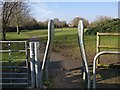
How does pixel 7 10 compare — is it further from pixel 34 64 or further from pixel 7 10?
pixel 34 64

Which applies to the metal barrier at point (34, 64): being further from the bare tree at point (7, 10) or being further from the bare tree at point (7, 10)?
the bare tree at point (7, 10)

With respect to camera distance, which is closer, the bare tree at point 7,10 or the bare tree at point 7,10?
the bare tree at point 7,10

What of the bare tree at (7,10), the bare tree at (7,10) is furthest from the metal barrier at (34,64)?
the bare tree at (7,10)

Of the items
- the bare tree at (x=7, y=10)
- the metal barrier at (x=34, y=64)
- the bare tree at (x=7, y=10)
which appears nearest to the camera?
the metal barrier at (x=34, y=64)

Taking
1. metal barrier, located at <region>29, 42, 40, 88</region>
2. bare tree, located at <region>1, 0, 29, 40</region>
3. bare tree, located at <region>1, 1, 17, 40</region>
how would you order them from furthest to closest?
bare tree, located at <region>1, 1, 17, 40</region> → bare tree, located at <region>1, 0, 29, 40</region> → metal barrier, located at <region>29, 42, 40, 88</region>

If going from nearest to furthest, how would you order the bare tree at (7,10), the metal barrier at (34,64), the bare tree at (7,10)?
the metal barrier at (34,64), the bare tree at (7,10), the bare tree at (7,10)

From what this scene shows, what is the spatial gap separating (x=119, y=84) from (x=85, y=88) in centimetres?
97

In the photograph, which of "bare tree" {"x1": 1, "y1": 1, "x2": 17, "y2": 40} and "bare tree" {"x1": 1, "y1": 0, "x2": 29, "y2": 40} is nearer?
"bare tree" {"x1": 1, "y1": 0, "x2": 29, "y2": 40}

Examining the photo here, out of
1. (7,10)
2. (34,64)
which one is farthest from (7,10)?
(34,64)

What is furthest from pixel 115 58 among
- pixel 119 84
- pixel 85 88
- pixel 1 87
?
pixel 1 87

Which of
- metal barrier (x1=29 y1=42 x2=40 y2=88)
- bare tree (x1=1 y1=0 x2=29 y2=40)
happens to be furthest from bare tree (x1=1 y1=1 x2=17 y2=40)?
metal barrier (x1=29 y1=42 x2=40 y2=88)

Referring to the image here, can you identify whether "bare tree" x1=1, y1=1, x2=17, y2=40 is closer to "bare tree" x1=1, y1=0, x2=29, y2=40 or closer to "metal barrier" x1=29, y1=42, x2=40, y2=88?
"bare tree" x1=1, y1=0, x2=29, y2=40

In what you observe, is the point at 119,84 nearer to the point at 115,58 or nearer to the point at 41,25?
the point at 115,58

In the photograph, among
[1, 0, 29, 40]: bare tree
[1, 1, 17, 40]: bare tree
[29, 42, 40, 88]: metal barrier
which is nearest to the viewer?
[29, 42, 40, 88]: metal barrier
